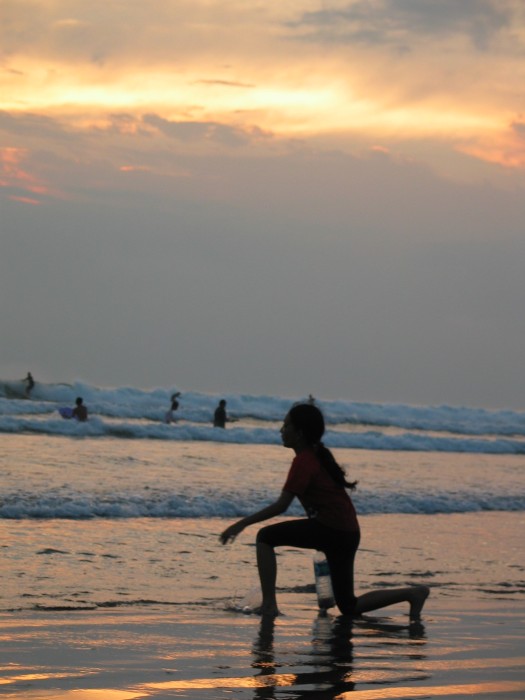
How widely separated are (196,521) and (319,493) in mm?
5952

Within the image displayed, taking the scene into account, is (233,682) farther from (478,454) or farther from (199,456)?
(478,454)

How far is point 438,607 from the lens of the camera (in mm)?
8148

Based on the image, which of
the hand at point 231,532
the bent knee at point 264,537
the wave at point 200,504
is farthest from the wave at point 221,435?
the hand at point 231,532

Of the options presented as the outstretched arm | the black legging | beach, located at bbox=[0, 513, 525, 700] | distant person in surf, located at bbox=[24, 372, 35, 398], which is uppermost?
distant person in surf, located at bbox=[24, 372, 35, 398]

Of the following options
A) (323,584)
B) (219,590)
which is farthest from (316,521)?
(219,590)

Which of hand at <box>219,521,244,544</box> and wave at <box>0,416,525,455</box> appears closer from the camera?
hand at <box>219,521,244,544</box>

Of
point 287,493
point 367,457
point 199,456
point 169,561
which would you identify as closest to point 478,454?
point 367,457

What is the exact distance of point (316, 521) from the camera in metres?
7.09

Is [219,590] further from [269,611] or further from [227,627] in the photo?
[227,627]

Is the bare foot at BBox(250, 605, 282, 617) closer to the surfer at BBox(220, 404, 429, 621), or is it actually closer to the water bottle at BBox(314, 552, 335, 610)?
the surfer at BBox(220, 404, 429, 621)

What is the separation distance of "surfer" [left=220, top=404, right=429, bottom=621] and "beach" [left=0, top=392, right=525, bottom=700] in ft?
0.64

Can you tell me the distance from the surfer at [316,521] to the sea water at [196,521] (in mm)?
1045

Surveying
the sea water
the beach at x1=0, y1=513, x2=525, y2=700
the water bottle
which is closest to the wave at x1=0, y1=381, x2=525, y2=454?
the sea water

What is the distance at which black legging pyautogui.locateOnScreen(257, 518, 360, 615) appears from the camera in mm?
7074
